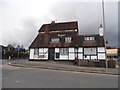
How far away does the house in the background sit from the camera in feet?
82.6

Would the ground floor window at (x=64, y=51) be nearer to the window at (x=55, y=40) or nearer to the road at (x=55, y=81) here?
the window at (x=55, y=40)

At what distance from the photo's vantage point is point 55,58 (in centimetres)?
2670

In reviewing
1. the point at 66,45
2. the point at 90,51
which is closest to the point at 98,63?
the point at 90,51

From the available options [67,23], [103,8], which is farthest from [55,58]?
[103,8]

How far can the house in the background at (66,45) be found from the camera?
25.2m

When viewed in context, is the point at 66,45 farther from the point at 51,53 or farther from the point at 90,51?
the point at 90,51

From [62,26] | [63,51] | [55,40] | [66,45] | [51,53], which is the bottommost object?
[51,53]

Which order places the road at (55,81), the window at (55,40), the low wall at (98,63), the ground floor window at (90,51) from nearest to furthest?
the road at (55,81) → the low wall at (98,63) → the ground floor window at (90,51) → the window at (55,40)

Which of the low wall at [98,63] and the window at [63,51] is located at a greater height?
the window at [63,51]

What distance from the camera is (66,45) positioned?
26.3 m

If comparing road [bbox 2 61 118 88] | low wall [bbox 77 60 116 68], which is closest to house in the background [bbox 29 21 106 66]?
low wall [bbox 77 60 116 68]

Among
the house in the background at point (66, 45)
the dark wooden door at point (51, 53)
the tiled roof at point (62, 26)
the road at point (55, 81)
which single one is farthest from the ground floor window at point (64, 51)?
the road at point (55, 81)

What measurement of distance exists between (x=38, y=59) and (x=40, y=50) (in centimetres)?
211

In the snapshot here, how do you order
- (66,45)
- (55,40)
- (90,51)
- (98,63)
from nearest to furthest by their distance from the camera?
(98,63), (90,51), (66,45), (55,40)
